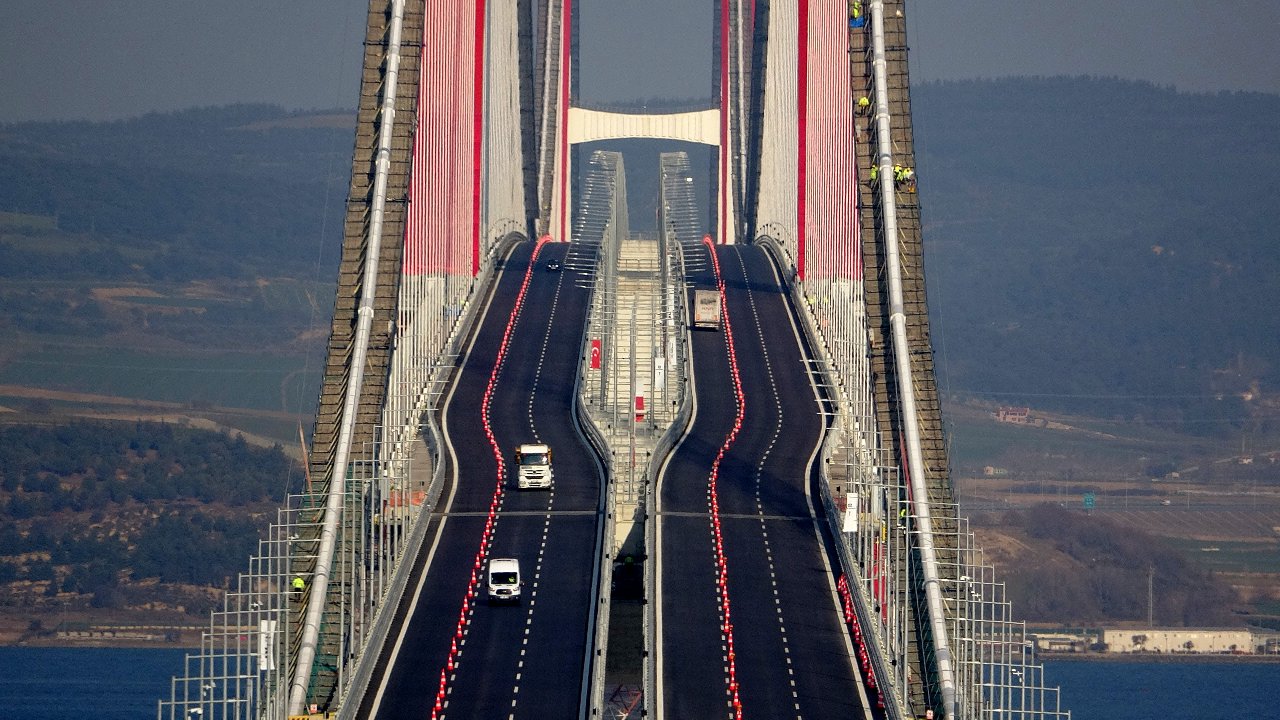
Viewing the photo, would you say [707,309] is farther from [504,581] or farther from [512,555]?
[504,581]

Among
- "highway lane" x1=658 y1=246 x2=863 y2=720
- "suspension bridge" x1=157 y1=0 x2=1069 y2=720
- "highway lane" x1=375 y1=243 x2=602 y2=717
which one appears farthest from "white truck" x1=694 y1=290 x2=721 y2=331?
"highway lane" x1=658 y1=246 x2=863 y2=720

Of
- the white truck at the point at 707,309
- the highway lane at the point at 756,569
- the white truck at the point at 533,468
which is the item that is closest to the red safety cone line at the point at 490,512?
the white truck at the point at 533,468

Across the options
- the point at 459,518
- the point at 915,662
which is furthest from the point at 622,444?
the point at 915,662

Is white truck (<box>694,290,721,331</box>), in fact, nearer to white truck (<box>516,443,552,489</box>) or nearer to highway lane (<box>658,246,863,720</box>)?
highway lane (<box>658,246,863,720</box>)

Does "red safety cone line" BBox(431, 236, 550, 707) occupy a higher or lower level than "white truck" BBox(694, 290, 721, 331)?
lower

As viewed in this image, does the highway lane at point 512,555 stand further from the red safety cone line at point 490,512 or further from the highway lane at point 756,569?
the highway lane at point 756,569
